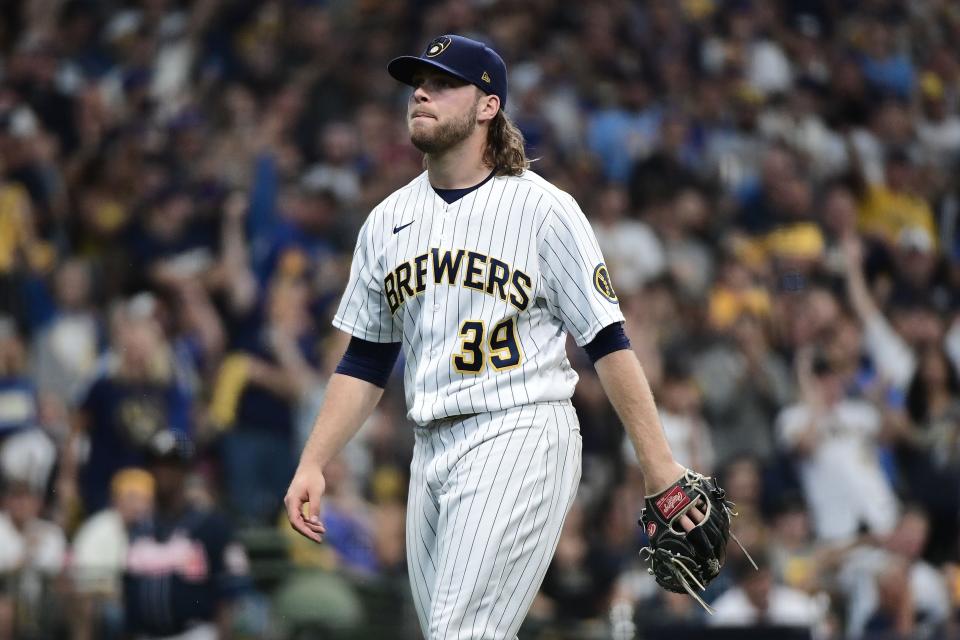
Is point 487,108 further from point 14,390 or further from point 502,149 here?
point 14,390

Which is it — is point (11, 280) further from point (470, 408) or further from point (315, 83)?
point (470, 408)

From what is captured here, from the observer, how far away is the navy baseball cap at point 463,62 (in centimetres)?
436

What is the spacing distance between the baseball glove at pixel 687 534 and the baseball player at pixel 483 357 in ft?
0.09

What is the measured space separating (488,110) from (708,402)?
616 cm

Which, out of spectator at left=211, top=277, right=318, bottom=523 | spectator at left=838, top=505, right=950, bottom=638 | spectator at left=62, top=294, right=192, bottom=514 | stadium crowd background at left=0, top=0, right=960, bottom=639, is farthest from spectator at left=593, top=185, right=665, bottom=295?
spectator at left=62, top=294, right=192, bottom=514

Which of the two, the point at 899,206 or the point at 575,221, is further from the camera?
the point at 899,206

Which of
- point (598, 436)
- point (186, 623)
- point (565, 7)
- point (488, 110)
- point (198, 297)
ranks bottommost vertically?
point (186, 623)

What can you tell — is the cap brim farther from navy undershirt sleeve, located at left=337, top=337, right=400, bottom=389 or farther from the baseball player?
navy undershirt sleeve, located at left=337, top=337, right=400, bottom=389

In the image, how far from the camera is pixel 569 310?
4293 mm

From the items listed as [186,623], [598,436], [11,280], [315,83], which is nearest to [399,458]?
[598,436]

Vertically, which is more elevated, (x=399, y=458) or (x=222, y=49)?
(x=222, y=49)

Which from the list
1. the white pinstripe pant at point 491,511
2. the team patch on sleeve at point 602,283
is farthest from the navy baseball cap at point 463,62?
the white pinstripe pant at point 491,511

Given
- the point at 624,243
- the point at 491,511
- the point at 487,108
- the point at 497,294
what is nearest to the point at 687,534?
the point at 491,511

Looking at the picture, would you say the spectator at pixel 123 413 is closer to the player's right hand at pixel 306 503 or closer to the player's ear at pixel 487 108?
the player's right hand at pixel 306 503
